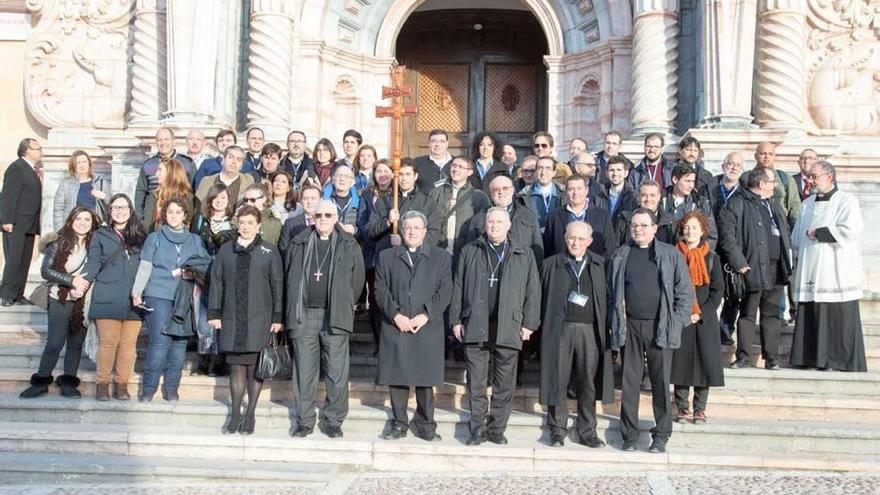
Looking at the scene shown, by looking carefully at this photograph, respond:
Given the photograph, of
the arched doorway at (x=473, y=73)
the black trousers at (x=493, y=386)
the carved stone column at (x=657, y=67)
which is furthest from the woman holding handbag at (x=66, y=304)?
the arched doorway at (x=473, y=73)

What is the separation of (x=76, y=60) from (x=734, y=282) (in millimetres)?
9853

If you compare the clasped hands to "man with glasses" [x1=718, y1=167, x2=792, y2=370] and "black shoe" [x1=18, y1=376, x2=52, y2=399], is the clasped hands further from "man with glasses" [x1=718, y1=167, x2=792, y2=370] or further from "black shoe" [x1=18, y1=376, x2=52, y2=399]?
"black shoe" [x1=18, y1=376, x2=52, y2=399]

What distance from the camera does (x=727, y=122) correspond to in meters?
12.0

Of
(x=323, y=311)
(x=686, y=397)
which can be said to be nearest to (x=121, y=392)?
(x=323, y=311)

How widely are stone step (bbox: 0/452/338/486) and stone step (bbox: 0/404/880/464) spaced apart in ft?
0.49

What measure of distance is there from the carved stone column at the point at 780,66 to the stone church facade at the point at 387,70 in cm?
2

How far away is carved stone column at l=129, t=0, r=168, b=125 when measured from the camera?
13117 mm

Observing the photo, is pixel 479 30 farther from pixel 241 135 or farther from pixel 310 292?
pixel 310 292

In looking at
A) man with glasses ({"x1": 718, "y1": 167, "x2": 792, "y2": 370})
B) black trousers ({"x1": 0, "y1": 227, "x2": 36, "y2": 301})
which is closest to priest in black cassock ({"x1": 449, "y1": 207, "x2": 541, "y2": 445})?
man with glasses ({"x1": 718, "y1": 167, "x2": 792, "y2": 370})

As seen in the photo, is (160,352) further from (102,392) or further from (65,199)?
(65,199)

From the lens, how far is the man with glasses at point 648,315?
739 centimetres

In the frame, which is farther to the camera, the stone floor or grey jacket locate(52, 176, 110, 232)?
grey jacket locate(52, 176, 110, 232)

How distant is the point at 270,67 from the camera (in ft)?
42.4

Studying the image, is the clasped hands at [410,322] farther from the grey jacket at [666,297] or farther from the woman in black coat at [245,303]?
the grey jacket at [666,297]
